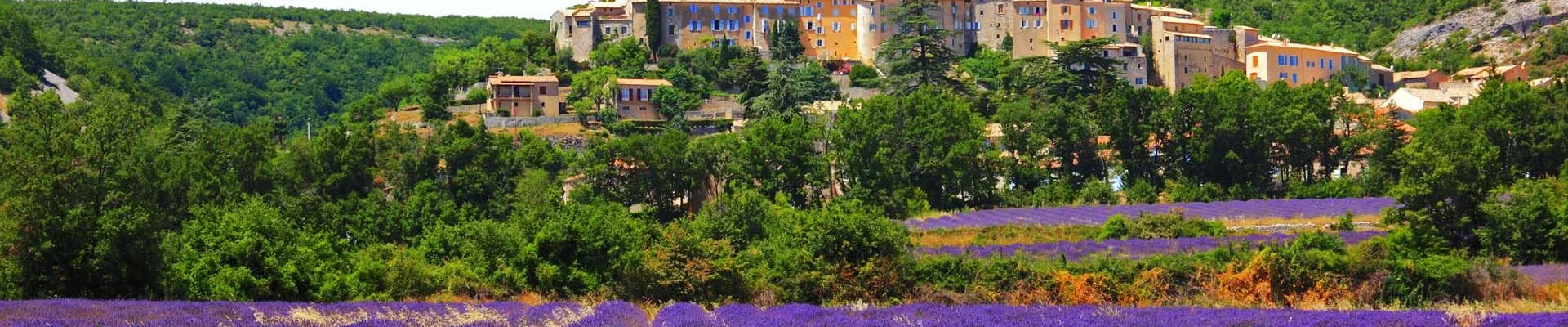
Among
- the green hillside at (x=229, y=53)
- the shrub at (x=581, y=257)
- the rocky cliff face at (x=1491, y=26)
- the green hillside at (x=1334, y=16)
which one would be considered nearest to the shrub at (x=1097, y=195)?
the shrub at (x=581, y=257)

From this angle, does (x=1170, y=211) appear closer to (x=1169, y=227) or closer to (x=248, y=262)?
(x=1169, y=227)

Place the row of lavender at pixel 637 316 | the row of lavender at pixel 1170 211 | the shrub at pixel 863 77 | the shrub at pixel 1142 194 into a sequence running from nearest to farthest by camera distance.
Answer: the row of lavender at pixel 637 316 < the row of lavender at pixel 1170 211 < the shrub at pixel 1142 194 < the shrub at pixel 863 77

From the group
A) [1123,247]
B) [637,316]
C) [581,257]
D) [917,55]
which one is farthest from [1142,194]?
[637,316]

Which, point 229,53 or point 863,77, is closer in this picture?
point 863,77

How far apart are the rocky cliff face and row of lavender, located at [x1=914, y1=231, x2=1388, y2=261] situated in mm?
74199

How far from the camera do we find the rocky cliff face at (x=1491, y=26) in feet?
394

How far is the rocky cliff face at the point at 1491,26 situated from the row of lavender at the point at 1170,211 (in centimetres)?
6114

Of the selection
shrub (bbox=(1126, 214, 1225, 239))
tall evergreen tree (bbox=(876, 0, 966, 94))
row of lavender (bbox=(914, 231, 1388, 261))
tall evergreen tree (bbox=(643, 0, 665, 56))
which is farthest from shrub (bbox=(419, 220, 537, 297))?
tall evergreen tree (bbox=(643, 0, 665, 56))

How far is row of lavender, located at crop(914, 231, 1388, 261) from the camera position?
1778 inches

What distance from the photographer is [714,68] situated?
102750mm

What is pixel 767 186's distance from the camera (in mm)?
67250

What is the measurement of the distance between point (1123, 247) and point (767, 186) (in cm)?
2232

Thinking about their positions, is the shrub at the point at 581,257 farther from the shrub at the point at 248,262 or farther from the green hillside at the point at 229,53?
the green hillside at the point at 229,53

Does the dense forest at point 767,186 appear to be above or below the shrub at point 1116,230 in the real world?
above
